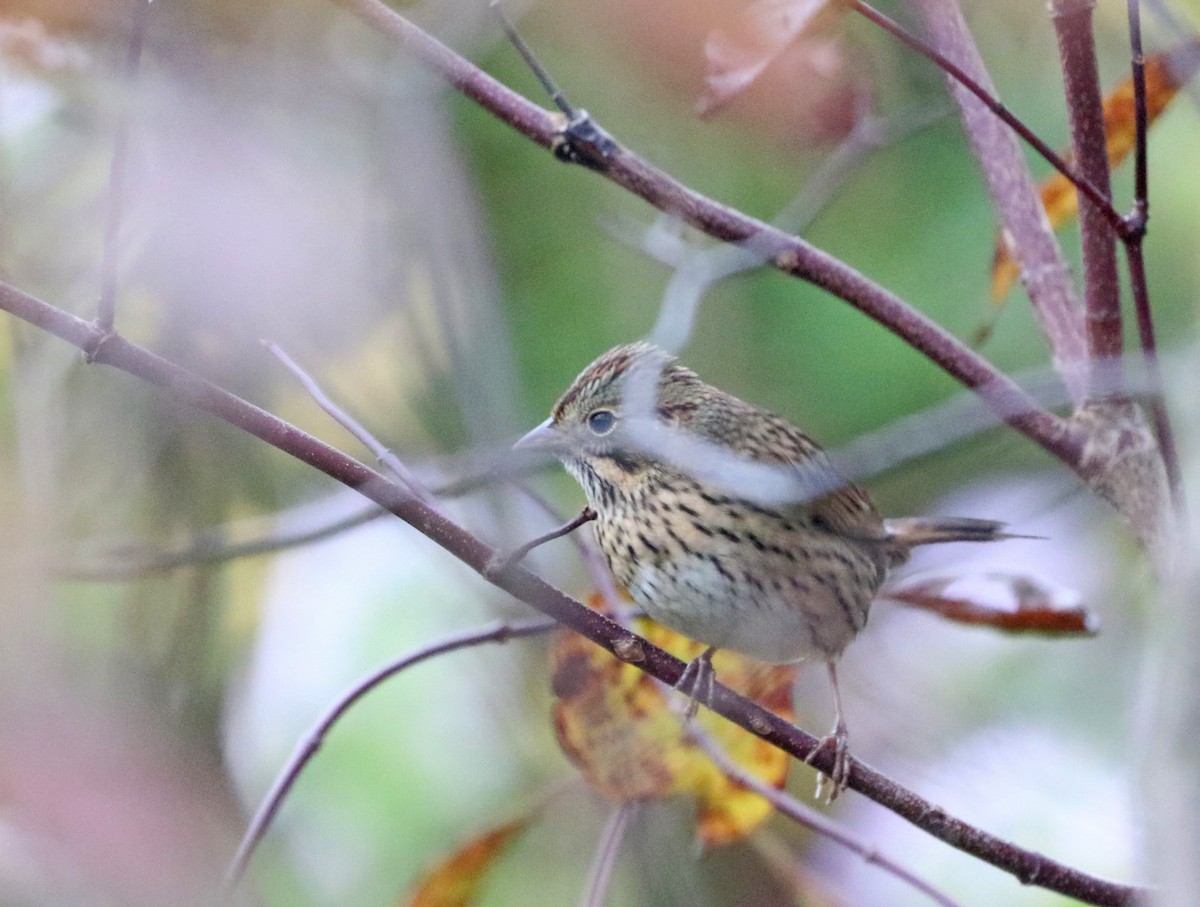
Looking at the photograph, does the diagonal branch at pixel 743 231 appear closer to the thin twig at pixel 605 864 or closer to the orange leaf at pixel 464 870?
the thin twig at pixel 605 864

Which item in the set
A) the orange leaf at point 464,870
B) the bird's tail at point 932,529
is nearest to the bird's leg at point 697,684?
the orange leaf at point 464,870

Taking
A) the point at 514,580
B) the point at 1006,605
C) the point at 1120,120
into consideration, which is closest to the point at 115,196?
the point at 514,580

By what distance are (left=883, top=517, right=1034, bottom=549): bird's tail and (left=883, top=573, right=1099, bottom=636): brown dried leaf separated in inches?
26.7

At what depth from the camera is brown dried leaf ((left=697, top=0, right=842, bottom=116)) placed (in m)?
1.75

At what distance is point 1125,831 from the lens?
9.19 feet

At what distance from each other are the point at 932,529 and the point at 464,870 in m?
1.31

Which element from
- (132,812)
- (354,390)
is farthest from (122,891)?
(354,390)

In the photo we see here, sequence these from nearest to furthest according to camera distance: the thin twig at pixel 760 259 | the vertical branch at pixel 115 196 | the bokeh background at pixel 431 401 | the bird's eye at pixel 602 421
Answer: the vertical branch at pixel 115 196 < the thin twig at pixel 760 259 < the bird's eye at pixel 602 421 < the bokeh background at pixel 431 401

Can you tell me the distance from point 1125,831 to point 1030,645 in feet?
3.58

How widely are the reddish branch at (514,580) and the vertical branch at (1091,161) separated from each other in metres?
0.62

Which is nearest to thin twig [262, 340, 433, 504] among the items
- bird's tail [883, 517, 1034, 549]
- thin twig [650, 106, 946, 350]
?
thin twig [650, 106, 946, 350]

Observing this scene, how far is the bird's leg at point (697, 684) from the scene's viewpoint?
5.57 feet

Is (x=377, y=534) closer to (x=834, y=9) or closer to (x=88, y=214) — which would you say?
(x=88, y=214)

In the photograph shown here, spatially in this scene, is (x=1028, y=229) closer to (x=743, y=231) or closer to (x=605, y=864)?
(x=743, y=231)
